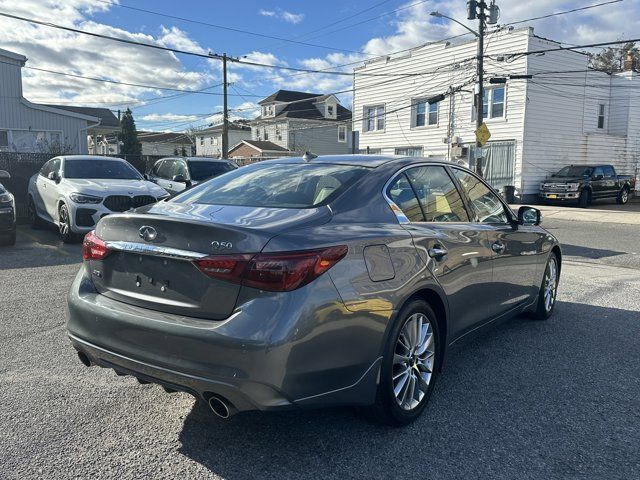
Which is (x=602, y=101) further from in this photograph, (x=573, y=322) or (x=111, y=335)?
(x=111, y=335)

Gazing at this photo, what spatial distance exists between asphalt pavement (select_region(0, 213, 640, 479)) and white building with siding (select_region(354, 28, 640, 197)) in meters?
16.8

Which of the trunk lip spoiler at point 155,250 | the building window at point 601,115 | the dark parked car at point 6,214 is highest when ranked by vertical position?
the building window at point 601,115

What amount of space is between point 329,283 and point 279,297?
11.0 inches

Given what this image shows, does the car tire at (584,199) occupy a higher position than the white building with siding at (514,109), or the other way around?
the white building with siding at (514,109)

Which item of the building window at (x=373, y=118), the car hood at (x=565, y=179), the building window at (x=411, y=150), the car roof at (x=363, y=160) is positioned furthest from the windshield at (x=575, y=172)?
the car roof at (x=363, y=160)

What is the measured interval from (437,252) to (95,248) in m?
2.12

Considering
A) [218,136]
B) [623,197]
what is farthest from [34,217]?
[218,136]

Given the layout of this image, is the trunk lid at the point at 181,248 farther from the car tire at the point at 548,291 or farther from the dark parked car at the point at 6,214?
the dark parked car at the point at 6,214

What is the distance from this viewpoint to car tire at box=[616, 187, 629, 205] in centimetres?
2493

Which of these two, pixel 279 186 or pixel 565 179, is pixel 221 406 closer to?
pixel 279 186

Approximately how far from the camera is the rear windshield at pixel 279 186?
130 inches

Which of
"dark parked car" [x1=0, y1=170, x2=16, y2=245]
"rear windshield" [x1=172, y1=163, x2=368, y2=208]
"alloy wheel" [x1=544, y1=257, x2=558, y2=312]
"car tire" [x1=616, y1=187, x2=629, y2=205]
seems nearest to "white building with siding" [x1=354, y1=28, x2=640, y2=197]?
"car tire" [x1=616, y1=187, x2=629, y2=205]

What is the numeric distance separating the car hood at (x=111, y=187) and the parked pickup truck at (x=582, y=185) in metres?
18.4

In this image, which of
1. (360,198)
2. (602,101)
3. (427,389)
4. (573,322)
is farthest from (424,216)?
(602,101)
